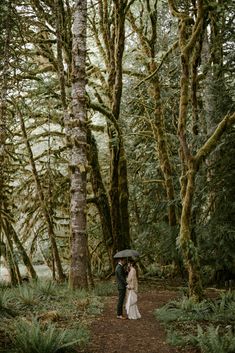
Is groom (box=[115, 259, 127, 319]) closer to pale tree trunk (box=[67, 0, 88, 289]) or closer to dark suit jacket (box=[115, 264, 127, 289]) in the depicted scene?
dark suit jacket (box=[115, 264, 127, 289])

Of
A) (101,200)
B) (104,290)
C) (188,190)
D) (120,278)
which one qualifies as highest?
(188,190)

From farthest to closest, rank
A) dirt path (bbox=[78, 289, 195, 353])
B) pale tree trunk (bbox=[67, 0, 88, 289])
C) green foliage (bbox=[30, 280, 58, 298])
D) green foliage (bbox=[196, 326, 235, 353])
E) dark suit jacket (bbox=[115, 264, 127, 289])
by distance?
pale tree trunk (bbox=[67, 0, 88, 289]), green foliage (bbox=[30, 280, 58, 298]), dark suit jacket (bbox=[115, 264, 127, 289]), dirt path (bbox=[78, 289, 195, 353]), green foliage (bbox=[196, 326, 235, 353])

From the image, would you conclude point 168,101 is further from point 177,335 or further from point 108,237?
point 177,335

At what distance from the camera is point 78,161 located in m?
10.4

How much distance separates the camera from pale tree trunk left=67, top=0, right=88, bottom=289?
10.2m

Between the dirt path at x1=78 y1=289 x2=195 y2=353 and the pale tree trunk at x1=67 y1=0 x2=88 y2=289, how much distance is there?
1.29 meters

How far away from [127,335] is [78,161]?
4.62 metres

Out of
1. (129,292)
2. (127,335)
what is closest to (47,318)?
(127,335)

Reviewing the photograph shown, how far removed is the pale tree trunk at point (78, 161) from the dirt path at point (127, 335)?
129 centimetres

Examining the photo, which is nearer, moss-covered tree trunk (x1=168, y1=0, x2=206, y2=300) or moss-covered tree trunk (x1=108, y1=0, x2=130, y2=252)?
moss-covered tree trunk (x1=168, y1=0, x2=206, y2=300)

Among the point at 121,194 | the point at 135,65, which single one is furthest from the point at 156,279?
the point at 135,65

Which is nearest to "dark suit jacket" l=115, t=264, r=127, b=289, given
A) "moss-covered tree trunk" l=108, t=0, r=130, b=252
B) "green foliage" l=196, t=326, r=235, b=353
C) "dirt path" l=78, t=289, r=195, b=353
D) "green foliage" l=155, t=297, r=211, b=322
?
"dirt path" l=78, t=289, r=195, b=353

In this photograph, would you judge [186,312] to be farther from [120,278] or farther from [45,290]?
[45,290]

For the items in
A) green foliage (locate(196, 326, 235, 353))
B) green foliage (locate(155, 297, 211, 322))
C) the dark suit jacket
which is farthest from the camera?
the dark suit jacket
